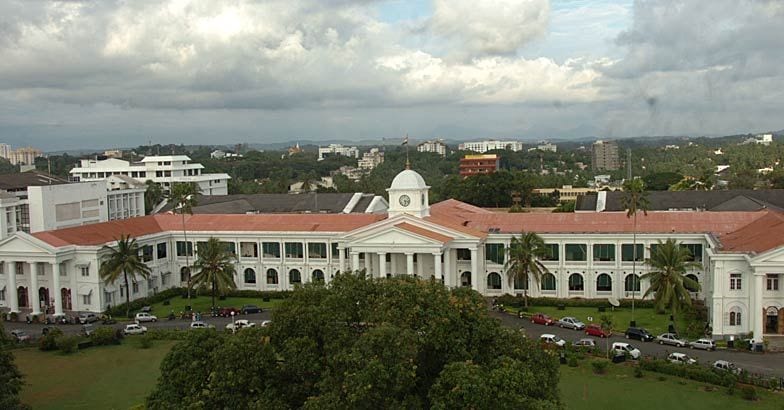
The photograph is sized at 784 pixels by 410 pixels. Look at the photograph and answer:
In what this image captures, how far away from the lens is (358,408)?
22.5m

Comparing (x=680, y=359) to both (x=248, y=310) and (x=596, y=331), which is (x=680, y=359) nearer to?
(x=596, y=331)

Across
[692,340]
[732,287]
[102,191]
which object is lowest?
[692,340]

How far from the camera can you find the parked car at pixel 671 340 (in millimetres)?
45219

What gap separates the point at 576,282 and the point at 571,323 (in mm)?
9622

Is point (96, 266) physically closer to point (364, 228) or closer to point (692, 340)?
point (364, 228)

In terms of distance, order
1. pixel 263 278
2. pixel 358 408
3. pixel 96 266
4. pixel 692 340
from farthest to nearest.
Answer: pixel 263 278 → pixel 96 266 → pixel 692 340 → pixel 358 408

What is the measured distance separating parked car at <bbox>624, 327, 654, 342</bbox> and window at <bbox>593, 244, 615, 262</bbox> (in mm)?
11430

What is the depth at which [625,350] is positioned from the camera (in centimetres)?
4259

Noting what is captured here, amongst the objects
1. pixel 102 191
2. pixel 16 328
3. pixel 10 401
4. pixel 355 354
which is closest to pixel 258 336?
pixel 355 354

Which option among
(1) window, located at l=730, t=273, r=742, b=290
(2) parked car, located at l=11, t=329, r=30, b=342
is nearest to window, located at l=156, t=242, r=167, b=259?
(2) parked car, located at l=11, t=329, r=30, b=342

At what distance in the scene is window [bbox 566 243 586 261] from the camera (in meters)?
59.2

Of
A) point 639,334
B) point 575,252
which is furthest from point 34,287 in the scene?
point 639,334

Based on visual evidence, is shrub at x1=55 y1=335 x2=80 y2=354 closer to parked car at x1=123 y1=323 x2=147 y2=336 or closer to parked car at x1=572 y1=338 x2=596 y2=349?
parked car at x1=123 y1=323 x2=147 y2=336

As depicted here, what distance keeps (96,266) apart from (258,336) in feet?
125
